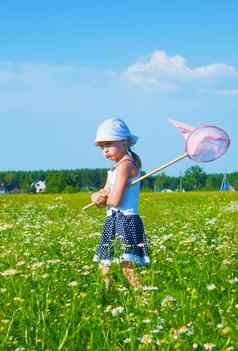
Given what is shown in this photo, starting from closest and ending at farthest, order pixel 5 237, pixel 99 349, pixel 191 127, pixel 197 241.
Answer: pixel 99 349 → pixel 191 127 → pixel 197 241 → pixel 5 237

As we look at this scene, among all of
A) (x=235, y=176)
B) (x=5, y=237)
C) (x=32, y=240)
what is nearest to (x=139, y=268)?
(x=32, y=240)

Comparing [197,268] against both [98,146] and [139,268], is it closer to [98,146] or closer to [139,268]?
[139,268]

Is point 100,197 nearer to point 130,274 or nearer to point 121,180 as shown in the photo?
point 121,180

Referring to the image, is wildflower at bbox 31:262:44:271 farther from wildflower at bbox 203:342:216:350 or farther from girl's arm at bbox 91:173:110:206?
wildflower at bbox 203:342:216:350

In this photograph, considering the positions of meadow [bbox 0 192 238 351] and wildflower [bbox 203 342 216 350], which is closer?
wildflower [bbox 203 342 216 350]

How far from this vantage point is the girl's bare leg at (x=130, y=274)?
259 inches

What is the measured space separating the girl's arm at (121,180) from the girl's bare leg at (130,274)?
54 cm

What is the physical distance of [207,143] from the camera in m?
6.47

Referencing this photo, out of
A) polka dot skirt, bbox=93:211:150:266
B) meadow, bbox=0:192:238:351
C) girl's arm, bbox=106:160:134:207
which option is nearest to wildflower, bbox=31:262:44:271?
meadow, bbox=0:192:238:351

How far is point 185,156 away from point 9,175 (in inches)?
4774

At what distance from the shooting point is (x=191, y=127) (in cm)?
657

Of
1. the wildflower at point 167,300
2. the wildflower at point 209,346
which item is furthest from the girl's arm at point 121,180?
the wildflower at point 209,346

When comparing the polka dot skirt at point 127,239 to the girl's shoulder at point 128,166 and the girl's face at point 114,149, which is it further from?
the girl's face at point 114,149

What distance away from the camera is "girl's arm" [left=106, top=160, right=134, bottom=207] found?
673 centimetres
